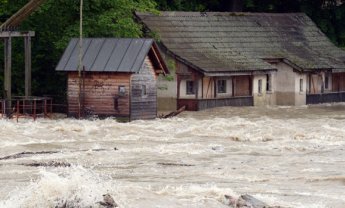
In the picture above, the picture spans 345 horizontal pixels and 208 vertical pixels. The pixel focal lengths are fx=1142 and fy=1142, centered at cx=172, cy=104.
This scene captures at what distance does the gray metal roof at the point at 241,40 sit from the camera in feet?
181

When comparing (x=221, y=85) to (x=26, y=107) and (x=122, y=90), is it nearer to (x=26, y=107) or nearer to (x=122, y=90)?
(x=122, y=90)

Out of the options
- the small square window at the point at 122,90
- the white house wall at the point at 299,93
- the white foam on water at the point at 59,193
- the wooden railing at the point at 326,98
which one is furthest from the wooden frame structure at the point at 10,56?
the white foam on water at the point at 59,193

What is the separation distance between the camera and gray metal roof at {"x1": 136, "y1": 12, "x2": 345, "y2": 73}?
55250mm

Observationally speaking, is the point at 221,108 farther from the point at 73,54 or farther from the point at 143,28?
the point at 73,54

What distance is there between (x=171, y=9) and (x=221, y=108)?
11720 millimetres

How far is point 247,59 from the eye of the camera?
190 feet

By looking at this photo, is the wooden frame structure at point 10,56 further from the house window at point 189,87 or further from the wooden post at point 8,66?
the house window at point 189,87

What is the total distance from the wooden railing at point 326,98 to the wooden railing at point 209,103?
456cm

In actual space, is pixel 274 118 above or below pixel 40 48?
below

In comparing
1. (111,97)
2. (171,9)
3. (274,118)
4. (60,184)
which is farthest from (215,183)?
(171,9)

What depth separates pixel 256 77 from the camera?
191 ft

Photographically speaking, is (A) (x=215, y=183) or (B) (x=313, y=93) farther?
(B) (x=313, y=93)

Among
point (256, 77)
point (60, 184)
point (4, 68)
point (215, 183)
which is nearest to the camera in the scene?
point (60, 184)

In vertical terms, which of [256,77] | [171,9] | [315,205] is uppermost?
[171,9]
